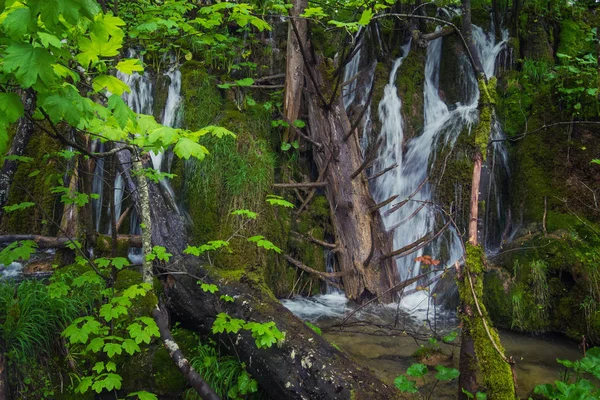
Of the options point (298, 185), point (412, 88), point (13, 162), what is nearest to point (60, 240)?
point (13, 162)

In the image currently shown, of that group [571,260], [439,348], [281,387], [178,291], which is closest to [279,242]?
[178,291]

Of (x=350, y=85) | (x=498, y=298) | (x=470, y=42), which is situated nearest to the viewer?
(x=470, y=42)

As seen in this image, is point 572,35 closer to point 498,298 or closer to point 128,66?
point 498,298

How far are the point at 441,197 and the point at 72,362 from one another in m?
5.64

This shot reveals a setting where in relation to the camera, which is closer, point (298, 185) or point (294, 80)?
point (298, 185)

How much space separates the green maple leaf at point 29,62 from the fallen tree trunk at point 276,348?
A: 1.79m

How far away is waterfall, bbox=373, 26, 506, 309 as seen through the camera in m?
6.38

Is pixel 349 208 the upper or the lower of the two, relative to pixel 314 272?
upper

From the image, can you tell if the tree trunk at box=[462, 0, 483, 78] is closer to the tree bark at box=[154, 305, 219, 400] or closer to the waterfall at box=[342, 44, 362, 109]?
the waterfall at box=[342, 44, 362, 109]

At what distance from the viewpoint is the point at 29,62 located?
147 centimetres

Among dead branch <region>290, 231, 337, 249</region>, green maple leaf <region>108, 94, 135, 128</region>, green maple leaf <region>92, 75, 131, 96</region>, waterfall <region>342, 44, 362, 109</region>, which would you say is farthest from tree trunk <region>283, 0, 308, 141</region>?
green maple leaf <region>108, 94, 135, 128</region>

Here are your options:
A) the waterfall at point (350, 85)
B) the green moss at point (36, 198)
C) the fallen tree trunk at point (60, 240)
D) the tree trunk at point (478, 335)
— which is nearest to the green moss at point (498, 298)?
the tree trunk at point (478, 335)

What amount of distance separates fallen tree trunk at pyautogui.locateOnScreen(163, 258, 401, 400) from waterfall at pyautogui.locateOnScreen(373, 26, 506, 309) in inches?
108

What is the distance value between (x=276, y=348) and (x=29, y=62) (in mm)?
2327
